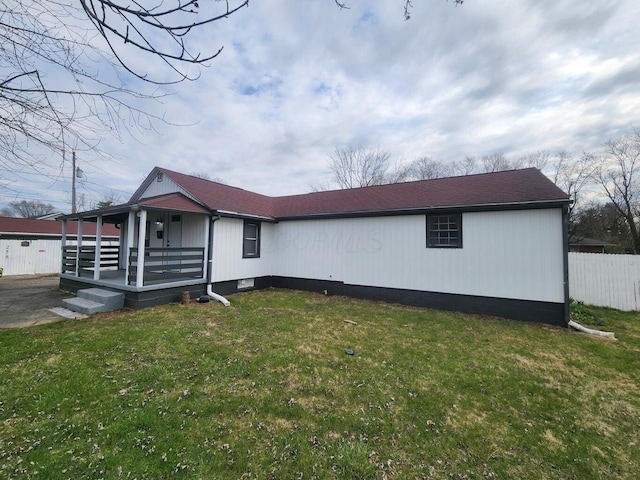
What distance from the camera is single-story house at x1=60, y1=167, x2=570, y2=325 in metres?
7.14

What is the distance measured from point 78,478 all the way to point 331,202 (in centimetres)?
1023

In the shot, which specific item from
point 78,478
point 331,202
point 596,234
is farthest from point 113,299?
point 596,234

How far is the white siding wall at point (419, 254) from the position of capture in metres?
7.00

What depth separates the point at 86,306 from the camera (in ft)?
22.3

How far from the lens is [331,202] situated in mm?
11398

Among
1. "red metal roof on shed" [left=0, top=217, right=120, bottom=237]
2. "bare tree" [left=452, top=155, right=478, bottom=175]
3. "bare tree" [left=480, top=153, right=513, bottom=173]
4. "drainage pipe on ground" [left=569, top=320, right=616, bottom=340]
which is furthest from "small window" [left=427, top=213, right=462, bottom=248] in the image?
"red metal roof on shed" [left=0, top=217, right=120, bottom=237]

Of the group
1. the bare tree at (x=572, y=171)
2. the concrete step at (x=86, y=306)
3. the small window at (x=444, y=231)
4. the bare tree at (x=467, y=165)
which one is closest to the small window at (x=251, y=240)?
the concrete step at (x=86, y=306)

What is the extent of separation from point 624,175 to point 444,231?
2680cm

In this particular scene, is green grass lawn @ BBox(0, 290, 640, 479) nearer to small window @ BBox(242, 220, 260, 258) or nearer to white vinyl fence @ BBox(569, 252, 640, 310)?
white vinyl fence @ BBox(569, 252, 640, 310)

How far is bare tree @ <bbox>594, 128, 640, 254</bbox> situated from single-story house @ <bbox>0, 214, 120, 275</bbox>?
120 ft

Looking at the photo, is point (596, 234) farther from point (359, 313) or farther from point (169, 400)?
point (169, 400)

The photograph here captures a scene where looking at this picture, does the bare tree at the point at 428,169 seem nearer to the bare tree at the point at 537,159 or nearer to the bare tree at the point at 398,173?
the bare tree at the point at 398,173

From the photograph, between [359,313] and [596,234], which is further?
[596,234]

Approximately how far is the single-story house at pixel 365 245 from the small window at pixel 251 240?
5 centimetres
